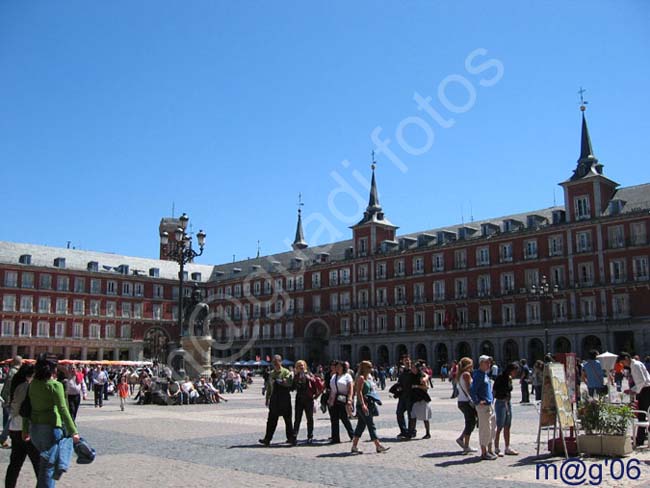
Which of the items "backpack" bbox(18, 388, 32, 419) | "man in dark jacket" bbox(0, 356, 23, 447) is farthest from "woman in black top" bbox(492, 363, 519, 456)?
"man in dark jacket" bbox(0, 356, 23, 447)

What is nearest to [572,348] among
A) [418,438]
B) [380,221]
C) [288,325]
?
[380,221]

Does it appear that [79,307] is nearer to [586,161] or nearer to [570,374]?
[586,161]

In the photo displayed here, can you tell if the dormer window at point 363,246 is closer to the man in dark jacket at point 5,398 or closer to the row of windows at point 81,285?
the row of windows at point 81,285

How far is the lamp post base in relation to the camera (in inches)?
1142

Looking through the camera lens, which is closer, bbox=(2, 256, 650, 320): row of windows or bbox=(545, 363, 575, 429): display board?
bbox=(545, 363, 575, 429): display board

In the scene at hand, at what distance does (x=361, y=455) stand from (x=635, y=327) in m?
41.9

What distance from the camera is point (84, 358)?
237 ft

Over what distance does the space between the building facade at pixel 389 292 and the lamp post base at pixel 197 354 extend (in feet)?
60.3

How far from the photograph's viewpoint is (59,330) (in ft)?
233

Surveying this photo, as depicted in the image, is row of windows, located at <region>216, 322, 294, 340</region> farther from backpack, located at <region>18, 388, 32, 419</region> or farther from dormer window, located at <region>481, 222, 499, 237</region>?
backpack, located at <region>18, 388, 32, 419</region>

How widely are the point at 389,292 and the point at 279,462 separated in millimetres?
53844

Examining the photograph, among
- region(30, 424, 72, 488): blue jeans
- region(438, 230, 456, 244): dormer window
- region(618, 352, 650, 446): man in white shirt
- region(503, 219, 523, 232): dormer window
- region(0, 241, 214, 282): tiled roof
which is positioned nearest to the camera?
region(30, 424, 72, 488): blue jeans

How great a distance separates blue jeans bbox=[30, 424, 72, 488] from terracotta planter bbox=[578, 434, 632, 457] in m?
7.49

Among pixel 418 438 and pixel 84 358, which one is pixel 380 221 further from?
pixel 418 438
